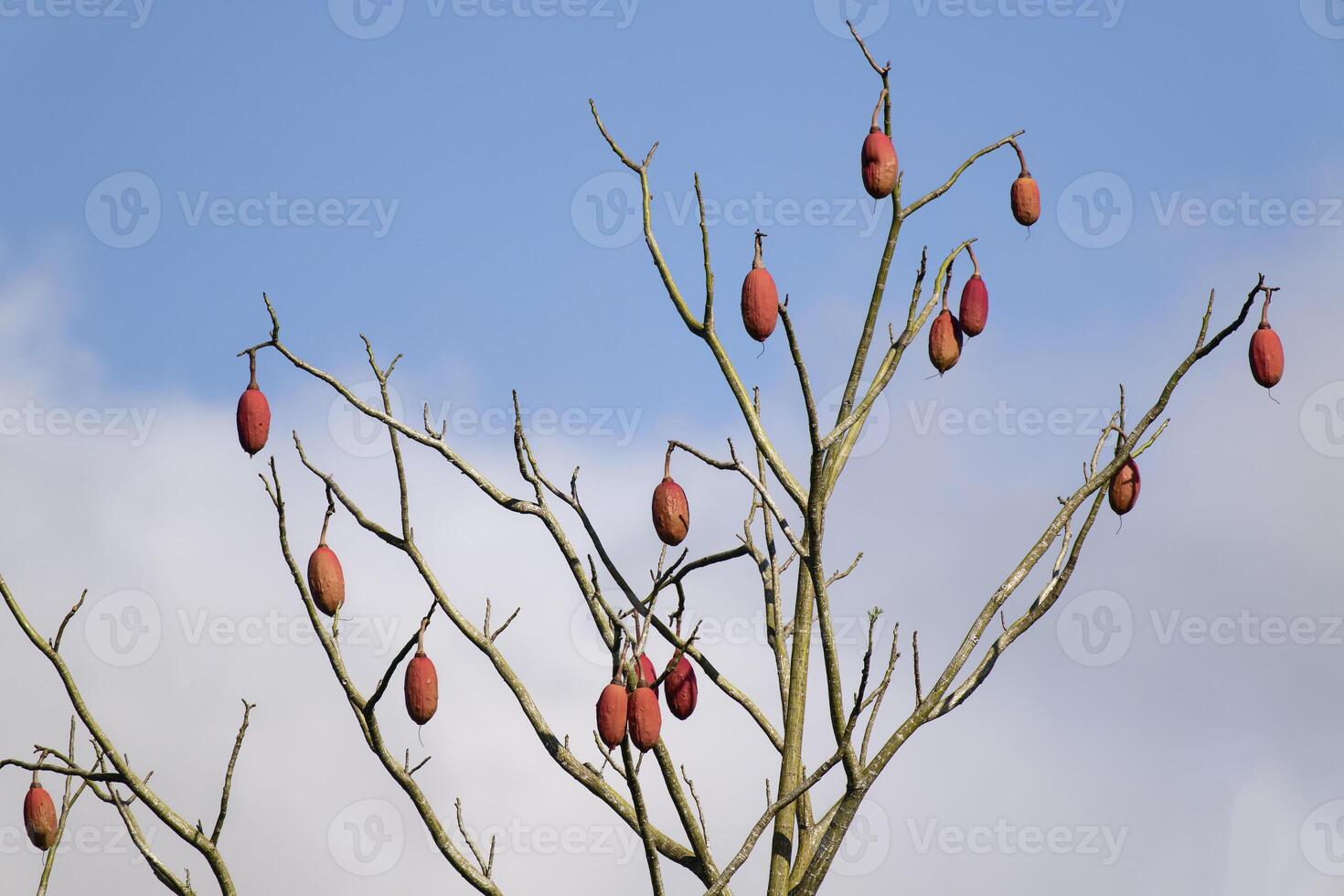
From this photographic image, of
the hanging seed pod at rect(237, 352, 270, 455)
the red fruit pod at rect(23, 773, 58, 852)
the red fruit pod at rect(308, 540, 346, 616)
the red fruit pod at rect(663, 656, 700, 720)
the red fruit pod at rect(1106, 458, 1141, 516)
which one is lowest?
the red fruit pod at rect(23, 773, 58, 852)

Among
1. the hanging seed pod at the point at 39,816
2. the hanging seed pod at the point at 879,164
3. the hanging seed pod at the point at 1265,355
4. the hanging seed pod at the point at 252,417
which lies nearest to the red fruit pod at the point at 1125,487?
the hanging seed pod at the point at 1265,355

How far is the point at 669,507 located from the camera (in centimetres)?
564

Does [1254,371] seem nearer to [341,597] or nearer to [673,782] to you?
[673,782]

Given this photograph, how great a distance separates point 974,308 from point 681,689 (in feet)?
6.49

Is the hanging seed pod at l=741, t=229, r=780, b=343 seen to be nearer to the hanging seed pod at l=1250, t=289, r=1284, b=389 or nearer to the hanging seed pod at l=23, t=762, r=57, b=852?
the hanging seed pod at l=1250, t=289, r=1284, b=389

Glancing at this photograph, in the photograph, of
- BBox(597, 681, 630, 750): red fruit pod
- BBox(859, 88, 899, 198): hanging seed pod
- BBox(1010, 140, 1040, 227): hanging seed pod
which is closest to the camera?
BBox(597, 681, 630, 750): red fruit pod

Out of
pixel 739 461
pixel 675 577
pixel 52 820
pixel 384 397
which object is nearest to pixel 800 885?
pixel 675 577

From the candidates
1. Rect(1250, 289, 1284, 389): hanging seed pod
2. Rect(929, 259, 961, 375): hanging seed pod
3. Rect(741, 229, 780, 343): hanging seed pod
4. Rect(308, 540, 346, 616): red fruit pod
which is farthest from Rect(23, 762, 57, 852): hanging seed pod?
Rect(1250, 289, 1284, 389): hanging seed pod

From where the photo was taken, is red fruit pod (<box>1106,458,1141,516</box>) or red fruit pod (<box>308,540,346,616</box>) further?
red fruit pod (<box>1106,458,1141,516</box>)

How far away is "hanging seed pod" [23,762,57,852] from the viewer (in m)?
6.70

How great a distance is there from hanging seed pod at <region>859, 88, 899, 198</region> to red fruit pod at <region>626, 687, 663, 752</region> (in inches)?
84.9

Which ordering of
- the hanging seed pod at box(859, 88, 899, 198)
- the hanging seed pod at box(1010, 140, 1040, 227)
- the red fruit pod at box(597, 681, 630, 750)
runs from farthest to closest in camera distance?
the hanging seed pod at box(1010, 140, 1040, 227) < the hanging seed pod at box(859, 88, 899, 198) < the red fruit pod at box(597, 681, 630, 750)

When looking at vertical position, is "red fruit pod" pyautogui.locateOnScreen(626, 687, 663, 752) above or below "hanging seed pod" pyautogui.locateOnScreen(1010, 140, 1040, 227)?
below

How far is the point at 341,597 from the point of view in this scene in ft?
19.2
